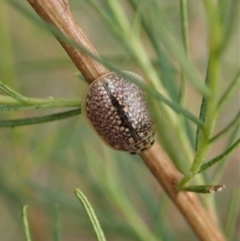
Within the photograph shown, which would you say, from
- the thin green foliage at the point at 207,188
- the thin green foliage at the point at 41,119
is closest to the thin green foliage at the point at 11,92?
the thin green foliage at the point at 41,119

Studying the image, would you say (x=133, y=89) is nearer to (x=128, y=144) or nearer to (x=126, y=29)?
(x=128, y=144)

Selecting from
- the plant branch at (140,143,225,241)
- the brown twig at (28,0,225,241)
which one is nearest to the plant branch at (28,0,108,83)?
the brown twig at (28,0,225,241)

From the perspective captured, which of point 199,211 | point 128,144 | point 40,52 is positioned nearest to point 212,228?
point 199,211

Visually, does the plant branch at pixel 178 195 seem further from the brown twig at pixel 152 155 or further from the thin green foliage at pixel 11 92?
the thin green foliage at pixel 11 92

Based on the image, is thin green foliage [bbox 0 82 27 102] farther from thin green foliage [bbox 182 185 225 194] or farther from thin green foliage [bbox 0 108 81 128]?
thin green foliage [bbox 182 185 225 194]

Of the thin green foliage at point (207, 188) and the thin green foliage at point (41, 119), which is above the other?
the thin green foliage at point (41, 119)

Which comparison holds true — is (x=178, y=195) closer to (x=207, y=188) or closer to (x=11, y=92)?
(x=207, y=188)

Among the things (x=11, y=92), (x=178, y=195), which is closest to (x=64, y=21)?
(x=11, y=92)
